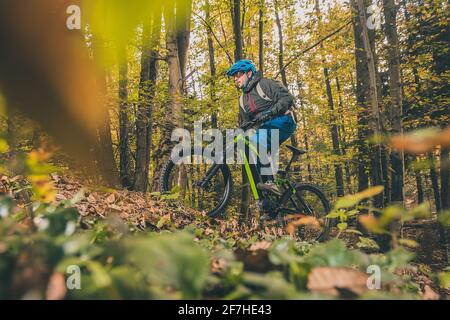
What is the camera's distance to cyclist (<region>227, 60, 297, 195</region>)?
514 centimetres

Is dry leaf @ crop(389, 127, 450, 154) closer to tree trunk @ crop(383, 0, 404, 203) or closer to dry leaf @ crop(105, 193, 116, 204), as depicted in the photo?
dry leaf @ crop(105, 193, 116, 204)

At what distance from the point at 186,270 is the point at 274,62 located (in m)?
20.5

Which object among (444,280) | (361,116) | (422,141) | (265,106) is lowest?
(444,280)

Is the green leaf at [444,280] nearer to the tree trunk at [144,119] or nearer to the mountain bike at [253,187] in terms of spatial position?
the mountain bike at [253,187]

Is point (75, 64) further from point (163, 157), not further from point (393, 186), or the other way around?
point (393, 186)

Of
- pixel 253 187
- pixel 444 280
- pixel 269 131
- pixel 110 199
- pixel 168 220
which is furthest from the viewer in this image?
pixel 253 187

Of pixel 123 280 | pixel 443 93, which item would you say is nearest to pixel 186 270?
pixel 123 280

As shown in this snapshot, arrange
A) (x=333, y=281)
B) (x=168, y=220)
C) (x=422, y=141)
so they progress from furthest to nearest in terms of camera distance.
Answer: (x=168, y=220) → (x=333, y=281) → (x=422, y=141)

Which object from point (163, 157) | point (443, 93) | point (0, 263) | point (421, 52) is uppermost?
point (421, 52)

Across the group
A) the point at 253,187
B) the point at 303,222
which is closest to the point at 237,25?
the point at 253,187

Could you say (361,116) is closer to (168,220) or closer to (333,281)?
(168,220)

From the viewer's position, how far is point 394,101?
25.3 ft

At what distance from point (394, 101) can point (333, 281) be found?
785 centimetres

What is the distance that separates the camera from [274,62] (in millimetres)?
20047
